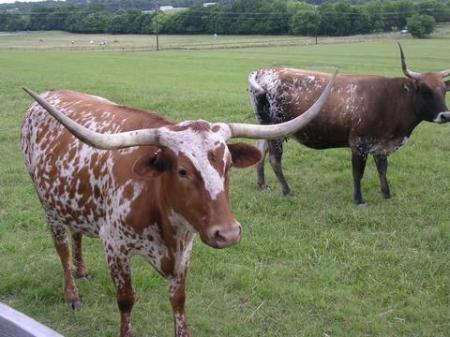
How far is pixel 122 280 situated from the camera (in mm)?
4379

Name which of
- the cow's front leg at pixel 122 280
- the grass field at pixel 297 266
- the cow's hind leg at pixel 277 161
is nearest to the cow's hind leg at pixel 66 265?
the grass field at pixel 297 266

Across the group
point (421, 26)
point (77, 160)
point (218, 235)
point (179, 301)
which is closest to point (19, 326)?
point (218, 235)

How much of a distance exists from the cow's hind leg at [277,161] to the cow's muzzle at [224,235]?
5200 millimetres

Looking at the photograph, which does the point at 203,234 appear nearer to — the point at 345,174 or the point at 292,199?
the point at 292,199

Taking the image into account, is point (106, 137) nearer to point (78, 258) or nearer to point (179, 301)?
point (179, 301)

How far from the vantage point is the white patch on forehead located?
3.41 m

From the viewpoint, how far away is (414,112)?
803cm

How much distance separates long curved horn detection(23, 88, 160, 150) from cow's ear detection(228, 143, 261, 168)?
52cm

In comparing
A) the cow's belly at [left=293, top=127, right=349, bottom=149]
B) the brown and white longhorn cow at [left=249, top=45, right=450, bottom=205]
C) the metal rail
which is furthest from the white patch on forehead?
the cow's belly at [left=293, top=127, right=349, bottom=149]

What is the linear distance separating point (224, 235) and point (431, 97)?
18.1 feet

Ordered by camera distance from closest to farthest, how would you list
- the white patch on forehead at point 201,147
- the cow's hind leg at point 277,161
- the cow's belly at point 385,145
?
the white patch on forehead at point 201,147 → the cow's belly at point 385,145 → the cow's hind leg at point 277,161

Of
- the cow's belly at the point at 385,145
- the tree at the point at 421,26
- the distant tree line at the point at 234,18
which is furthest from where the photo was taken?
the distant tree line at the point at 234,18

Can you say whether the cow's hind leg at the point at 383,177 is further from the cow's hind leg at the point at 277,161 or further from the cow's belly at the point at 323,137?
the cow's hind leg at the point at 277,161

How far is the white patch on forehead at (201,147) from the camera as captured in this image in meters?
3.41
